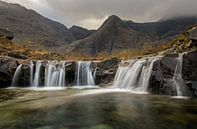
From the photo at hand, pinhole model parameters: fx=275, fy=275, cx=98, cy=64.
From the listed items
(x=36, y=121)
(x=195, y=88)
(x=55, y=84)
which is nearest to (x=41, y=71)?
(x=55, y=84)

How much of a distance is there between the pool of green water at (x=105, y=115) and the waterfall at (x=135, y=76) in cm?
593

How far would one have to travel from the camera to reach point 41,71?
36.1m

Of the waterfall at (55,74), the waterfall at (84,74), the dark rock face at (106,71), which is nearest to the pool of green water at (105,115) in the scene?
the dark rock face at (106,71)

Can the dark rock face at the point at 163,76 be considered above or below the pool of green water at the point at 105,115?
above

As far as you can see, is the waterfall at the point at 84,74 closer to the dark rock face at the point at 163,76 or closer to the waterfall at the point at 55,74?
the waterfall at the point at 55,74

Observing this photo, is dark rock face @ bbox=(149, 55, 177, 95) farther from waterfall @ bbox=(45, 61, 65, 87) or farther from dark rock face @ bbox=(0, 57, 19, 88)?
dark rock face @ bbox=(0, 57, 19, 88)

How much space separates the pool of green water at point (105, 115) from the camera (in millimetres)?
12562

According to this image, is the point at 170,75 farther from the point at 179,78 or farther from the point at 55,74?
the point at 55,74

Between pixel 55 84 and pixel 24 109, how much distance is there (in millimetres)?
17757

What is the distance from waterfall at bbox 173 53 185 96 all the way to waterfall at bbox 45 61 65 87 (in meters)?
16.1

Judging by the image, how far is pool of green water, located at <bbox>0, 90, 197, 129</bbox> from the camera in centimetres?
1256

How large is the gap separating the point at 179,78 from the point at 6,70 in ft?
71.1

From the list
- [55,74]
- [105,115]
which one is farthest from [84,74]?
[105,115]

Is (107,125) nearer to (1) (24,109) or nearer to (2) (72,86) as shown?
(1) (24,109)
